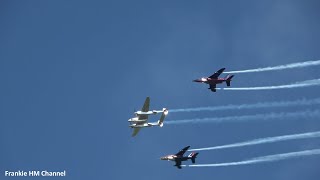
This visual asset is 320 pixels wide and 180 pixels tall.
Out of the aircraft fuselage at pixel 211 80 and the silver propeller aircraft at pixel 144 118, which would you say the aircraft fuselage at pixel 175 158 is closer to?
the silver propeller aircraft at pixel 144 118

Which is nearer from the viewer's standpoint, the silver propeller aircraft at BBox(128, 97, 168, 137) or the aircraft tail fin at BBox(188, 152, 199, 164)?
the aircraft tail fin at BBox(188, 152, 199, 164)

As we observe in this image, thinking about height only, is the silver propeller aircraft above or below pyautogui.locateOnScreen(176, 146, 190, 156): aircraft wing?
above

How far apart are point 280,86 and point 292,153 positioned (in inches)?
339

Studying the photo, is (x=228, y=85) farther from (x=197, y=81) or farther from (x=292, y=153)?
(x=292, y=153)

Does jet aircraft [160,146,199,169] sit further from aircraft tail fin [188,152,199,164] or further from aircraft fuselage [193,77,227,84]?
aircraft fuselage [193,77,227,84]

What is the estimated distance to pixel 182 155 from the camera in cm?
9138

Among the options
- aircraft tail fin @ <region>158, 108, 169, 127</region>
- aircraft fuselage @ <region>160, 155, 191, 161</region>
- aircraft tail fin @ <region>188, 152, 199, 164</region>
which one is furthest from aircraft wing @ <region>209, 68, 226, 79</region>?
aircraft fuselage @ <region>160, 155, 191, 161</region>

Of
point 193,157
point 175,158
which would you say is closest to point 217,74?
point 193,157

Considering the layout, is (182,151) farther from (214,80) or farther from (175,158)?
(214,80)

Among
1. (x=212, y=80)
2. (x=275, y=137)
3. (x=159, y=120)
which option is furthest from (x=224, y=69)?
(x=275, y=137)

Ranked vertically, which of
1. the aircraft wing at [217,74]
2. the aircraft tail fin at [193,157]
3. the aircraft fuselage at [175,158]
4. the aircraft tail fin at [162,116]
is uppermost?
the aircraft wing at [217,74]

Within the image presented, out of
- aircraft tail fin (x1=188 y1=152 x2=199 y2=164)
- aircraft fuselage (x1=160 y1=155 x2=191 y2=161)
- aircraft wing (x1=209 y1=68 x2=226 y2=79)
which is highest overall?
aircraft wing (x1=209 y1=68 x2=226 y2=79)

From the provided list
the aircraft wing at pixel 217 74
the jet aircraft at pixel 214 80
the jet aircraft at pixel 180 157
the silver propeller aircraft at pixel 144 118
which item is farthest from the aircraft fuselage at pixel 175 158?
the aircraft wing at pixel 217 74

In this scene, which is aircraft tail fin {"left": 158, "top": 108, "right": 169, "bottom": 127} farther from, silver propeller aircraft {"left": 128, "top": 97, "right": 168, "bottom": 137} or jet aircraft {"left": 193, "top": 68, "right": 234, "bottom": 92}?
jet aircraft {"left": 193, "top": 68, "right": 234, "bottom": 92}
